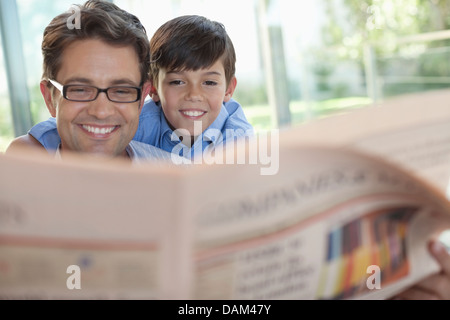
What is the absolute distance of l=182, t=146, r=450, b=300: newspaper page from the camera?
16.7 inches

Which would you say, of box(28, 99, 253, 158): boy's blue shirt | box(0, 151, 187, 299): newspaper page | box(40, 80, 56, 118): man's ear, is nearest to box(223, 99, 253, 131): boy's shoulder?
box(28, 99, 253, 158): boy's blue shirt

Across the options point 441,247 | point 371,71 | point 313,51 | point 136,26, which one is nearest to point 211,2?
point 313,51

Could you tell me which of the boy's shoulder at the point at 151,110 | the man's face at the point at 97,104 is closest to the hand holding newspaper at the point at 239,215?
the man's face at the point at 97,104

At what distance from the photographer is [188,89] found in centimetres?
142

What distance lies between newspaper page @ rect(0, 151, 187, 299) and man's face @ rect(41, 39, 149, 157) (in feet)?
1.85

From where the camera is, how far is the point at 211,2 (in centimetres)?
349

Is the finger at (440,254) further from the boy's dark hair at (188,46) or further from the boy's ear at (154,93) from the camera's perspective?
the boy's ear at (154,93)

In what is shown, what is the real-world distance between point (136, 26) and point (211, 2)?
256cm

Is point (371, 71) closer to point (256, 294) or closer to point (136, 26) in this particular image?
point (136, 26)

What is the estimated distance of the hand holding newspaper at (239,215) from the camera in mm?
393

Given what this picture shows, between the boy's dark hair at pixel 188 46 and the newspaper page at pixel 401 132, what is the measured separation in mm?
941

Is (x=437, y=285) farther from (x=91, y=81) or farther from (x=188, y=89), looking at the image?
(x=188, y=89)

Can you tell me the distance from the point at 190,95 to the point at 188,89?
1.3 inches

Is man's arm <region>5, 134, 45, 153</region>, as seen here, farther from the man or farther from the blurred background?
the blurred background
